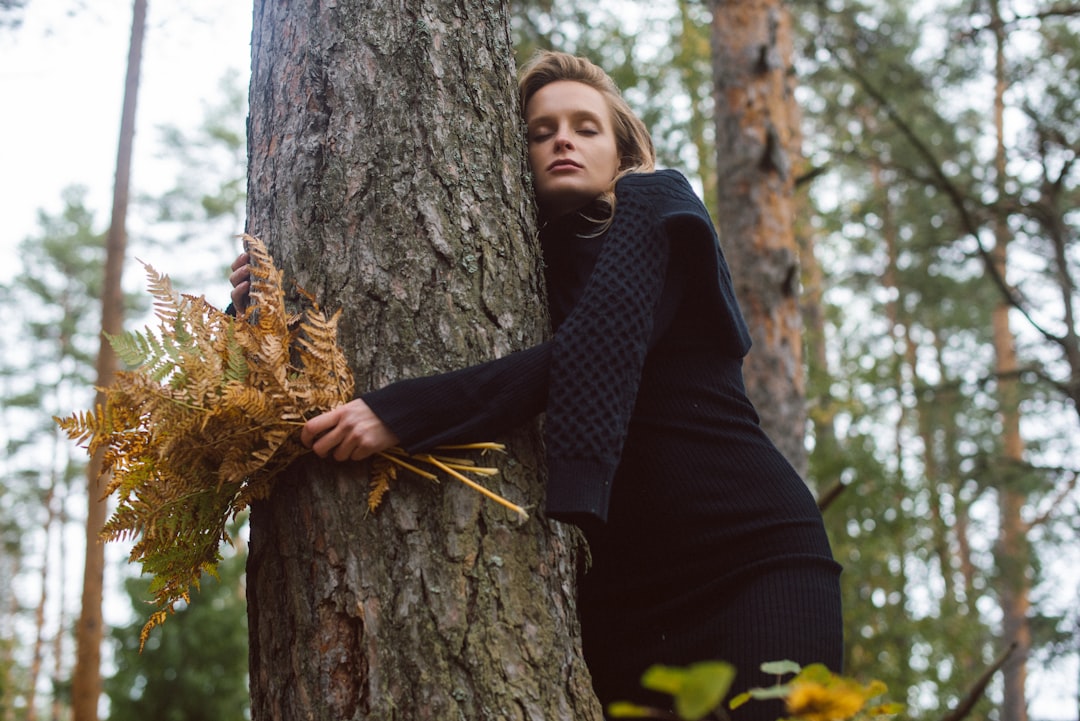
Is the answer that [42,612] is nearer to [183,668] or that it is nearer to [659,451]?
[183,668]

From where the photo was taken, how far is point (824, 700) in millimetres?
890

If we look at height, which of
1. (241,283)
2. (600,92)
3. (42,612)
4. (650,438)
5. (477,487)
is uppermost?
(600,92)

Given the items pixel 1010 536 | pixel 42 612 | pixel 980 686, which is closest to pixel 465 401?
pixel 980 686

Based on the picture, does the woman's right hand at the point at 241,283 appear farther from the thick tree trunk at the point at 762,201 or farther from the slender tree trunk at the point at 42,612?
the slender tree trunk at the point at 42,612

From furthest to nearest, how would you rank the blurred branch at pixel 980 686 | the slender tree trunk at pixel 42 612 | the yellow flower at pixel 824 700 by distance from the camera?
the slender tree trunk at pixel 42 612
the blurred branch at pixel 980 686
the yellow flower at pixel 824 700

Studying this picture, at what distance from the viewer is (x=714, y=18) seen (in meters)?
6.07

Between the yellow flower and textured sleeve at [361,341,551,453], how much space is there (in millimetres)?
878

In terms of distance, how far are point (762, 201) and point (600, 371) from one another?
4.17 metres

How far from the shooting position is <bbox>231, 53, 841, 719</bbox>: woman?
1.64m

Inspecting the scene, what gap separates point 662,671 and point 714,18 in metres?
6.15

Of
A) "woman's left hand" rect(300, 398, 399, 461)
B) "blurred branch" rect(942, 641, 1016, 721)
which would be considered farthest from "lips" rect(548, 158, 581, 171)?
"blurred branch" rect(942, 641, 1016, 721)

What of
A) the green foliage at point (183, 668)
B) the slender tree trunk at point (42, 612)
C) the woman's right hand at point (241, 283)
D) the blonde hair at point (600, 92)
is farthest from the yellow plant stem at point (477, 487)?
the slender tree trunk at point (42, 612)

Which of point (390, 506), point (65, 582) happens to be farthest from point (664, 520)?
point (65, 582)

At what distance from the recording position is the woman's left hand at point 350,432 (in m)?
1.62
